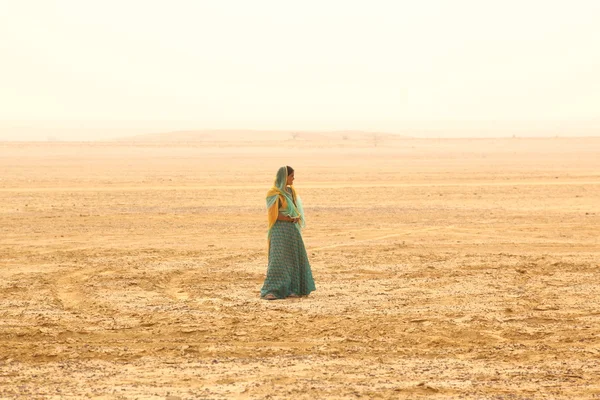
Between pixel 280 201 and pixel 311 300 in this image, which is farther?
pixel 280 201

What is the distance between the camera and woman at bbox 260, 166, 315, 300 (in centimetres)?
1072

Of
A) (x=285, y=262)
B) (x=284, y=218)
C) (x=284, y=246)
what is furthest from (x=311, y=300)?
(x=284, y=218)

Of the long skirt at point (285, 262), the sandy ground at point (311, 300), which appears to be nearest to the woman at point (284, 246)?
the long skirt at point (285, 262)

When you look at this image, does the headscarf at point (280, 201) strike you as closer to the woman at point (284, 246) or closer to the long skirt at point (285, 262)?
the woman at point (284, 246)

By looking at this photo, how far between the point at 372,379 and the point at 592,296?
453 centimetres

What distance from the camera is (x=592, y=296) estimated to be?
35.4ft

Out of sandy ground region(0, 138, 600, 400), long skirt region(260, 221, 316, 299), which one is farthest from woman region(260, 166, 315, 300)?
sandy ground region(0, 138, 600, 400)

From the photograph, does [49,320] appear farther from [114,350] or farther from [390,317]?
[390,317]

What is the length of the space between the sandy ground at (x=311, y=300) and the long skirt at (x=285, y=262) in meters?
0.21

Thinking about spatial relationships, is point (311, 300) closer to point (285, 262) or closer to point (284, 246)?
point (285, 262)

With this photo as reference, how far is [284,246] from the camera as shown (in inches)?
423

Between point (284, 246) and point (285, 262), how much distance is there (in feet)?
0.61

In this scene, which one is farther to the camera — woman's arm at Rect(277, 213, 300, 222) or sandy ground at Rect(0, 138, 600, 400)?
woman's arm at Rect(277, 213, 300, 222)

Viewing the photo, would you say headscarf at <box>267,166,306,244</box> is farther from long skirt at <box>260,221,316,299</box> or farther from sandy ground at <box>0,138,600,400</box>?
sandy ground at <box>0,138,600,400</box>
